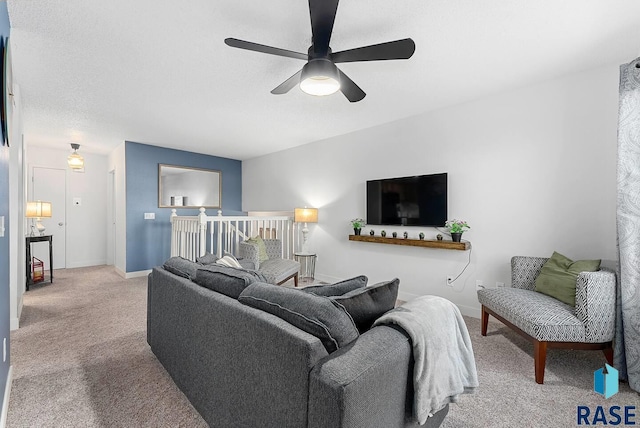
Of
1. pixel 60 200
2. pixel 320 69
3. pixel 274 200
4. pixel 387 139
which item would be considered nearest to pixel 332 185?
pixel 387 139

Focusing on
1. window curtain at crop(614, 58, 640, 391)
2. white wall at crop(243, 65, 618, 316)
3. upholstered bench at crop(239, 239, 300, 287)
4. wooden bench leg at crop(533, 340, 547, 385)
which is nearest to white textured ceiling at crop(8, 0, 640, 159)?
white wall at crop(243, 65, 618, 316)

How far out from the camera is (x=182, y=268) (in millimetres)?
2107

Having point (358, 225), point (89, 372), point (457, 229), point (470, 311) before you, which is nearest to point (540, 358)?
point (470, 311)

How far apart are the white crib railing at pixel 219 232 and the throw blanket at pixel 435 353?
10.1 feet

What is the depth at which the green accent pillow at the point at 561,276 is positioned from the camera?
2258mm

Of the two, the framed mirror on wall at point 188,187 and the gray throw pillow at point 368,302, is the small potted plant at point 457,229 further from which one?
the framed mirror on wall at point 188,187

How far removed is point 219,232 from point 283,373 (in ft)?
11.5

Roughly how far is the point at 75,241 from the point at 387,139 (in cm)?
633

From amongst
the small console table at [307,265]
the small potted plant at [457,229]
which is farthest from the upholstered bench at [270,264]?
the small potted plant at [457,229]

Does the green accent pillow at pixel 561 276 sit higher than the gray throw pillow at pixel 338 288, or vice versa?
the gray throw pillow at pixel 338 288

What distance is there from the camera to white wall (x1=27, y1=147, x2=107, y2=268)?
5.84 m

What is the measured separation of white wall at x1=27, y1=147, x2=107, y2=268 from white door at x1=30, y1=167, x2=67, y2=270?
0.07 m

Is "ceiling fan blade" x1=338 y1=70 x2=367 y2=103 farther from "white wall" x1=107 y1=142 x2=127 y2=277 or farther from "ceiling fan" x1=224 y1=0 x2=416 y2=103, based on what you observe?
"white wall" x1=107 y1=142 x2=127 y2=277

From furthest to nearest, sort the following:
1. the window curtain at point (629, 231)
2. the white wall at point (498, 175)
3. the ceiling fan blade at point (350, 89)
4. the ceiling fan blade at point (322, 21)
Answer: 1. the white wall at point (498, 175)
2. the ceiling fan blade at point (350, 89)
3. the window curtain at point (629, 231)
4. the ceiling fan blade at point (322, 21)
